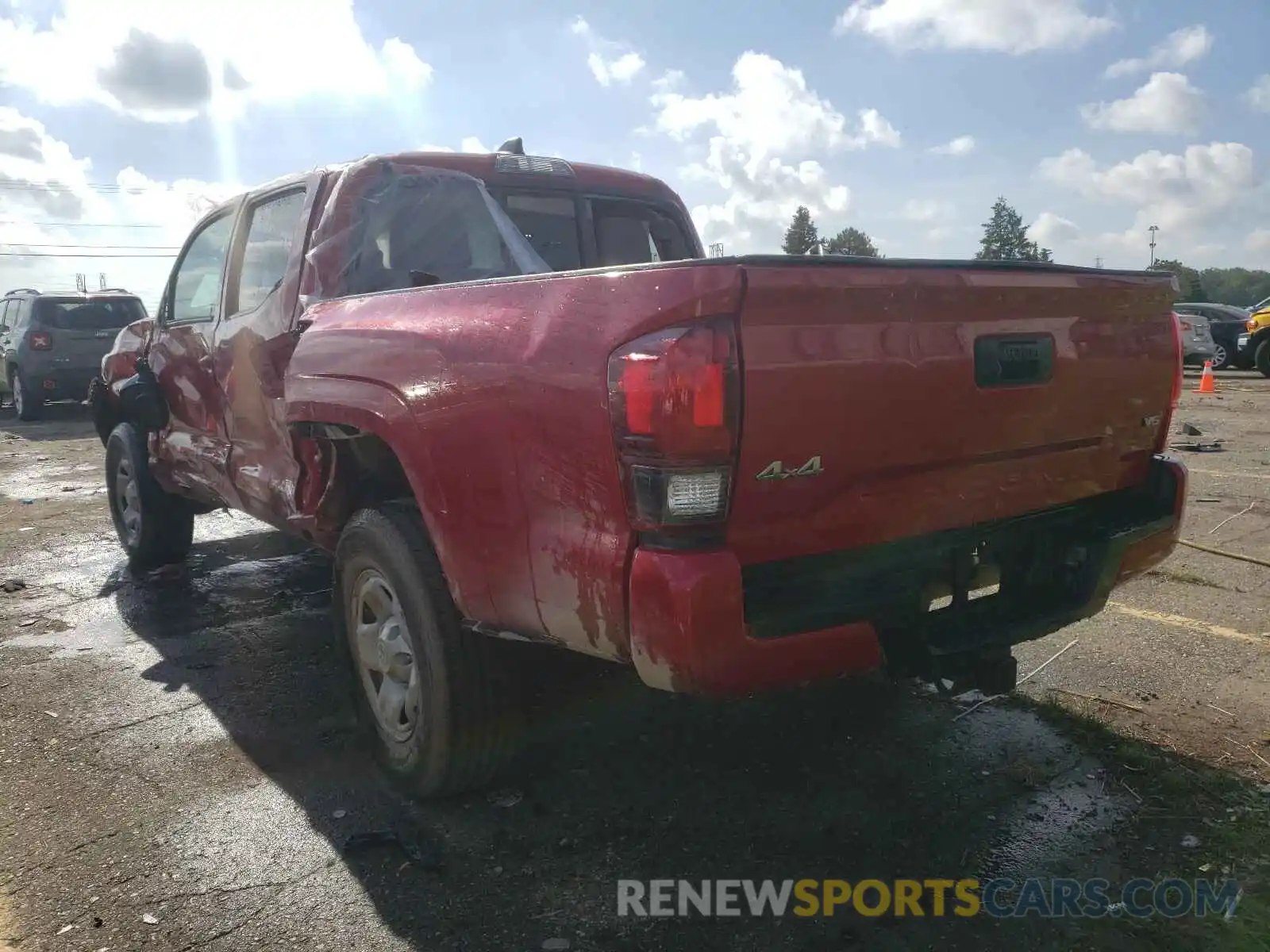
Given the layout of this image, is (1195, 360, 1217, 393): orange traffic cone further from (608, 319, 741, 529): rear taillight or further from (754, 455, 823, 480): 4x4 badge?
(608, 319, 741, 529): rear taillight

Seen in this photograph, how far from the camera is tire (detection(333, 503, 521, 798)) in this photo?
283 cm

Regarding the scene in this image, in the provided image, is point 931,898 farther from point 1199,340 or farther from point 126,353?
point 1199,340

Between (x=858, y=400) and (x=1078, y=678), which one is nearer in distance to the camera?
(x=858, y=400)

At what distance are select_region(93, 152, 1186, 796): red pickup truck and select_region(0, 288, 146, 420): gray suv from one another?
1262 centimetres

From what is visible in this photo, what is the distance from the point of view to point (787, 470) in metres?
2.20

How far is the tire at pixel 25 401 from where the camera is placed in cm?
1461

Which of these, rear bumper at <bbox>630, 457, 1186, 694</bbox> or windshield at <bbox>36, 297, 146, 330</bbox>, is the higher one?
windshield at <bbox>36, 297, 146, 330</bbox>

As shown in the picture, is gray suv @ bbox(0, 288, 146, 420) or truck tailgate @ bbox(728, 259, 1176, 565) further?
gray suv @ bbox(0, 288, 146, 420)

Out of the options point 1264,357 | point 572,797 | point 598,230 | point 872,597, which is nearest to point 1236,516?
point 598,230

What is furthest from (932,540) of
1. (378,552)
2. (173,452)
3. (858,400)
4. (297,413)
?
(173,452)

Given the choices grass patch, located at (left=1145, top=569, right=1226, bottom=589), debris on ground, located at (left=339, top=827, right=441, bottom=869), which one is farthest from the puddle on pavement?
grass patch, located at (left=1145, top=569, right=1226, bottom=589)

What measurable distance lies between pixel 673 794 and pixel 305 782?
47.6 inches

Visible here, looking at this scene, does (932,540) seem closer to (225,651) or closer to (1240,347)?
(225,651)

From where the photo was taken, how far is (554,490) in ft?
7.70
